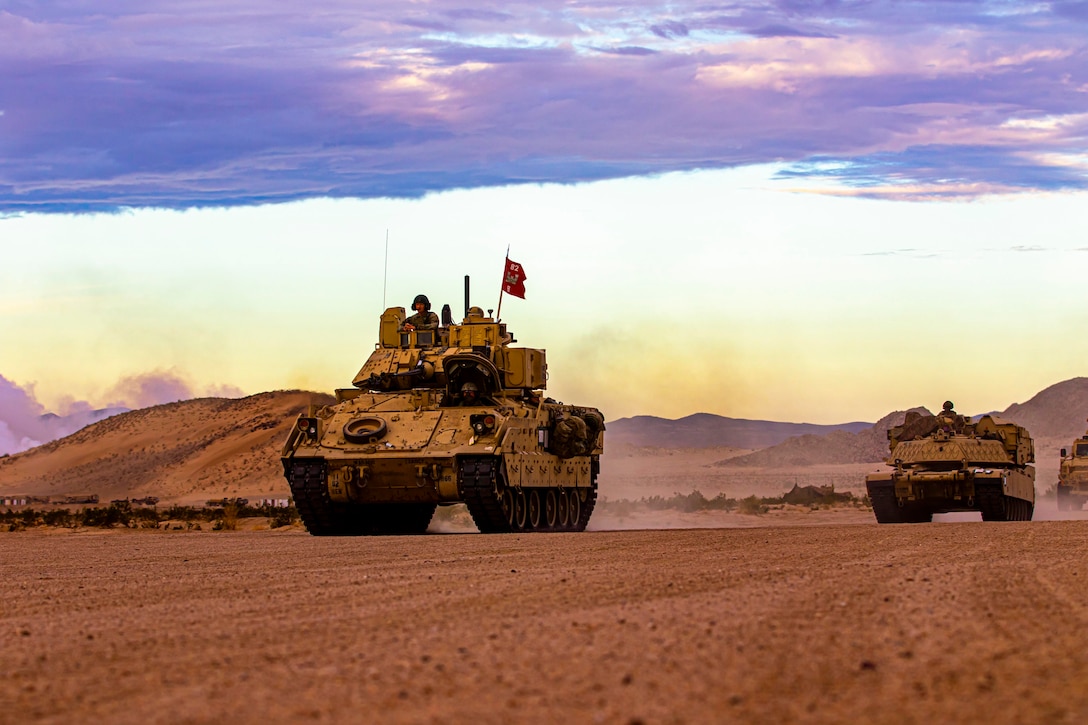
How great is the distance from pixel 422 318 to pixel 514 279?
2839 mm

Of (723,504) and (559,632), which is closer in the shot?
(559,632)

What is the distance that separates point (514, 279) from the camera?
112ft

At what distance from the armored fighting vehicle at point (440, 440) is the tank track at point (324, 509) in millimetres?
25

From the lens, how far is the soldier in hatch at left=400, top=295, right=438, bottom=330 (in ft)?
105

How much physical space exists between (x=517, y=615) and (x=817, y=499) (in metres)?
43.8

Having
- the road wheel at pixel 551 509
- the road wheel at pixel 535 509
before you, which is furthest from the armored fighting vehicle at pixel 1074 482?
the road wheel at pixel 535 509

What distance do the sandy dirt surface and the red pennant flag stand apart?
55.2 ft

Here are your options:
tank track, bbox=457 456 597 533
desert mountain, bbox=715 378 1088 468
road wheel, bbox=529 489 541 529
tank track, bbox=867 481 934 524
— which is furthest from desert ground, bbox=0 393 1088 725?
desert mountain, bbox=715 378 1088 468

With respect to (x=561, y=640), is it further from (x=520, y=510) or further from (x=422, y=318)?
(x=422, y=318)

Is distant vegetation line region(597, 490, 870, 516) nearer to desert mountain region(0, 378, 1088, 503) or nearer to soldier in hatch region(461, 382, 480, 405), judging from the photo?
soldier in hatch region(461, 382, 480, 405)

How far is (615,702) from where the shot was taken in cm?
711

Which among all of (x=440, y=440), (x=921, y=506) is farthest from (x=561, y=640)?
(x=921, y=506)

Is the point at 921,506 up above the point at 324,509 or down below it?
below

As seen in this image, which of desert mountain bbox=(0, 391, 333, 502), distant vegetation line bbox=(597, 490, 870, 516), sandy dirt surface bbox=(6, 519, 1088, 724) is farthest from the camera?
desert mountain bbox=(0, 391, 333, 502)
